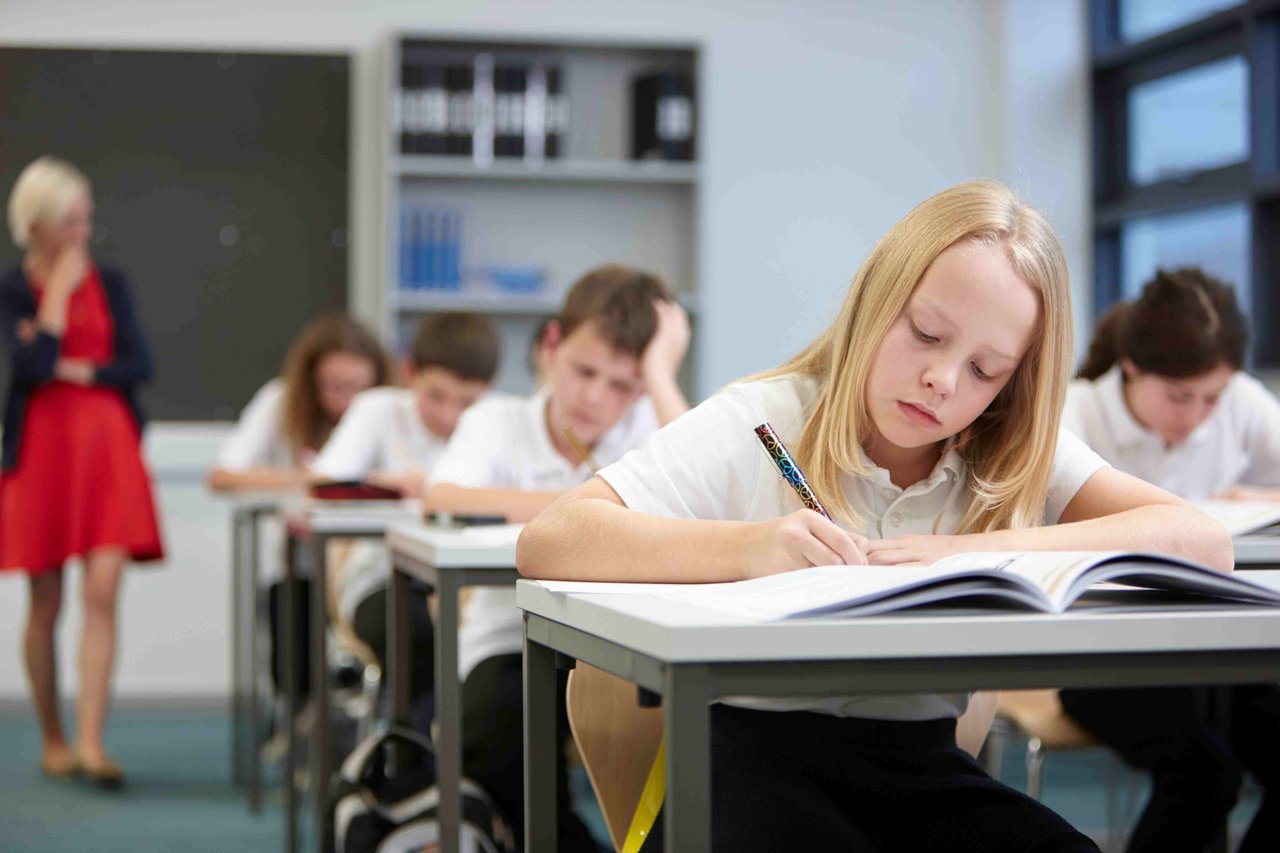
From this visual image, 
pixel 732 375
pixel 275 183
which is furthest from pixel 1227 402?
pixel 275 183

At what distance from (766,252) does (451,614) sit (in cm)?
375

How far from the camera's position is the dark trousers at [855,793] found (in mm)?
1201

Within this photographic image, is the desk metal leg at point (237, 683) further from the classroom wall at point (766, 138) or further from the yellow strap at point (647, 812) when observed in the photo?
the yellow strap at point (647, 812)

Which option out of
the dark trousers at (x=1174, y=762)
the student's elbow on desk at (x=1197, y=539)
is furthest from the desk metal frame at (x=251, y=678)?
the student's elbow on desk at (x=1197, y=539)

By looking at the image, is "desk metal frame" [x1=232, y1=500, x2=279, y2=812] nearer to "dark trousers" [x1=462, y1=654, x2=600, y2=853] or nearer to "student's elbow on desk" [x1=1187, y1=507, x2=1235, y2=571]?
"dark trousers" [x1=462, y1=654, x2=600, y2=853]

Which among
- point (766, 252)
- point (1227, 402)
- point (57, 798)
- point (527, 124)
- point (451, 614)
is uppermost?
point (527, 124)

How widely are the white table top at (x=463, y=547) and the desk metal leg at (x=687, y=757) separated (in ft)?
2.10

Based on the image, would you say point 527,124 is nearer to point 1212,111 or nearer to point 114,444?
point 114,444

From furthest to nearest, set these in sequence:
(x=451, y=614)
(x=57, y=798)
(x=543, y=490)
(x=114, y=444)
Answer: (x=114, y=444) < (x=57, y=798) < (x=543, y=490) < (x=451, y=614)

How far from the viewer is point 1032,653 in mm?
883

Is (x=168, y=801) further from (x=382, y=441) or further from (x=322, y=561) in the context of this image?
(x=322, y=561)

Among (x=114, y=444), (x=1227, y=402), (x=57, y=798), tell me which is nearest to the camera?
(x=1227, y=402)

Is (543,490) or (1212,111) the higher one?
(1212,111)

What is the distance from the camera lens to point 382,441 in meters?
3.65
